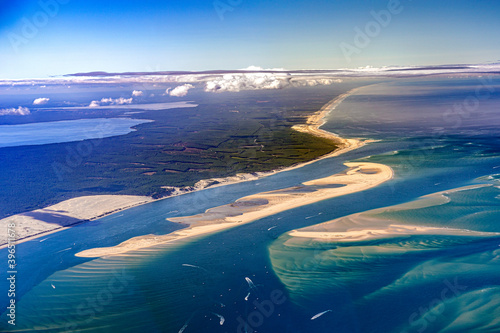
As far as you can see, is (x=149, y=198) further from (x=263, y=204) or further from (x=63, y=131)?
(x=63, y=131)

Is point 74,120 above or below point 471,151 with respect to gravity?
above

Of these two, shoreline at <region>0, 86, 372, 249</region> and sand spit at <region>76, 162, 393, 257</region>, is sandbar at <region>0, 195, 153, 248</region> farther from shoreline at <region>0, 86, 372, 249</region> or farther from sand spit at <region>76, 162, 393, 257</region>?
sand spit at <region>76, 162, 393, 257</region>

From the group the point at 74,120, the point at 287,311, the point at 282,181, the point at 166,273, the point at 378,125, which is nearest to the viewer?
the point at 287,311

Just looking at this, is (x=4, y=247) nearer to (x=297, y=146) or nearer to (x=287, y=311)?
(x=287, y=311)

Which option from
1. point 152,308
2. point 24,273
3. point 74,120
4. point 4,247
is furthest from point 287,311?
point 74,120

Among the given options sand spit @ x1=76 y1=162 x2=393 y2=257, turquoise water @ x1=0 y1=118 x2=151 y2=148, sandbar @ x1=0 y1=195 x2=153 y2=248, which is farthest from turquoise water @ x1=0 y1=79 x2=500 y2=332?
turquoise water @ x1=0 y1=118 x2=151 y2=148

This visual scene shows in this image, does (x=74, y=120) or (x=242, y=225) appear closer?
(x=242, y=225)

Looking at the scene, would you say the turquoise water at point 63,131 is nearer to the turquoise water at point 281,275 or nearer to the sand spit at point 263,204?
the turquoise water at point 281,275

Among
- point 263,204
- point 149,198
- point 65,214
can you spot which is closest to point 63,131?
point 149,198

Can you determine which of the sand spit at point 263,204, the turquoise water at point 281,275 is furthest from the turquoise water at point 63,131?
the sand spit at point 263,204
